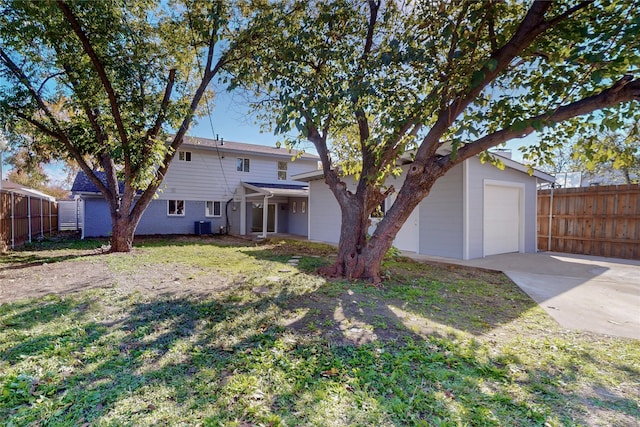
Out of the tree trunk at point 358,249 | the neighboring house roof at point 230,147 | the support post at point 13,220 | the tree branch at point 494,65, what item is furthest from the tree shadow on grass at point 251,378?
the neighboring house roof at point 230,147

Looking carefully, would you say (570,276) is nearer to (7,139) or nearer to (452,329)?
(452,329)

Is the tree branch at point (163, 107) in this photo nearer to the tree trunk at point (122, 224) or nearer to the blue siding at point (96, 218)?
the tree trunk at point (122, 224)

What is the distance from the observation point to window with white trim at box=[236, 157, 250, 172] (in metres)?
18.1

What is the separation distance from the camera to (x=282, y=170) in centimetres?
1939

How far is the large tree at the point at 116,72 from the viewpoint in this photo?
285 inches

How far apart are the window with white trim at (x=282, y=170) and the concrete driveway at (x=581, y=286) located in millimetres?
11128

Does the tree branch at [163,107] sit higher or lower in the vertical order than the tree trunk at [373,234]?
higher

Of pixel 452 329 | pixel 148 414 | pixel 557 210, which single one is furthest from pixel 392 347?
pixel 557 210

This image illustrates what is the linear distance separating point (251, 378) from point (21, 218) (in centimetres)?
1394

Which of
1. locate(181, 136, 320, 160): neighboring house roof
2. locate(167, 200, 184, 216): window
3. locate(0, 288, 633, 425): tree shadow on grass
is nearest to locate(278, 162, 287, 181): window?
locate(181, 136, 320, 160): neighboring house roof

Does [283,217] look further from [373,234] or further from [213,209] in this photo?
[373,234]

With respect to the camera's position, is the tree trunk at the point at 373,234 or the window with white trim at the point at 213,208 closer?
the tree trunk at the point at 373,234

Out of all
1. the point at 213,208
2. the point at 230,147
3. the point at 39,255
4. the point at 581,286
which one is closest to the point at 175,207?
the point at 213,208

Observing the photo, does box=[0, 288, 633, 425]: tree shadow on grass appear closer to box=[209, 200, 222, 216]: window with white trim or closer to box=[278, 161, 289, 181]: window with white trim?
box=[209, 200, 222, 216]: window with white trim
